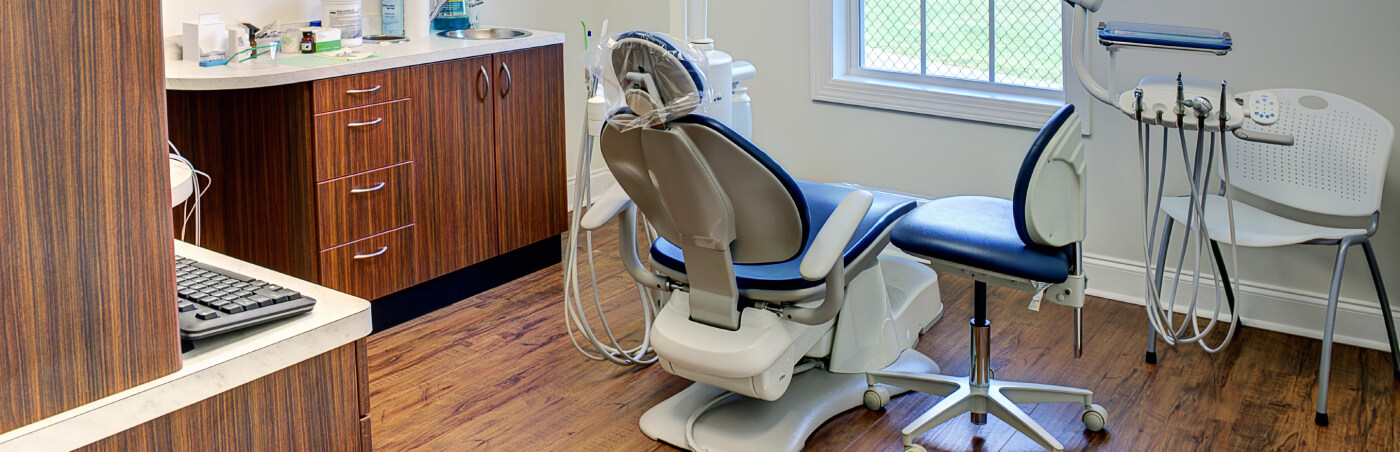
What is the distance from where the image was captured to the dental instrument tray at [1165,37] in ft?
7.63

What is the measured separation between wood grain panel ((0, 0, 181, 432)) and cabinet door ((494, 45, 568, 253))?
2612mm

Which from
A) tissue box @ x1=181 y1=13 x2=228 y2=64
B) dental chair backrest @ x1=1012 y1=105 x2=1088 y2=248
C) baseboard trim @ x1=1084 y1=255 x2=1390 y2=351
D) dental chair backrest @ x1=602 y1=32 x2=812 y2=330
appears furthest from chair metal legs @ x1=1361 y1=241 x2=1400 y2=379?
tissue box @ x1=181 y1=13 x2=228 y2=64

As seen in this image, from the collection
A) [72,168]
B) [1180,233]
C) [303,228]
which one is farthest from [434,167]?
[72,168]

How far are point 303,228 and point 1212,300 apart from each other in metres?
2.71

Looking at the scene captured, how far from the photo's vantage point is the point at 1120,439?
2.58m

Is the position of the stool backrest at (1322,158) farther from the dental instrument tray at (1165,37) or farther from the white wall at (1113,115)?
the dental instrument tray at (1165,37)

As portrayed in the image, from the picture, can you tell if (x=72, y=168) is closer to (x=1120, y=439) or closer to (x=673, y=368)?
(x=673, y=368)

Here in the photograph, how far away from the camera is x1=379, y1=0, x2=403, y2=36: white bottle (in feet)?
11.7

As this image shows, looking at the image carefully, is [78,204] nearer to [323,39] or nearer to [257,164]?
[257,164]

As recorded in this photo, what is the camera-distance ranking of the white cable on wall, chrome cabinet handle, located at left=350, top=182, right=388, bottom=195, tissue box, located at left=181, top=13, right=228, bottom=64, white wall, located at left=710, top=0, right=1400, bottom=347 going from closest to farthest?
the white cable on wall → tissue box, located at left=181, top=13, right=228, bottom=64 → white wall, located at left=710, top=0, right=1400, bottom=347 → chrome cabinet handle, located at left=350, top=182, right=388, bottom=195

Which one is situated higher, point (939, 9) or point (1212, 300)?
point (939, 9)

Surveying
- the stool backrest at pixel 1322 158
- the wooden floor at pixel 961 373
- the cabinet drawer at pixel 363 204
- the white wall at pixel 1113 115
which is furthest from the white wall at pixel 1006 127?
the cabinet drawer at pixel 363 204

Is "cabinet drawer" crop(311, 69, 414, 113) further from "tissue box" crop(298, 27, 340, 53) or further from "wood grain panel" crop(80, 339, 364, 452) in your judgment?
"wood grain panel" crop(80, 339, 364, 452)

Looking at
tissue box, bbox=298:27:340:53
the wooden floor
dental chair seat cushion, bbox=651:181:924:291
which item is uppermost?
tissue box, bbox=298:27:340:53
